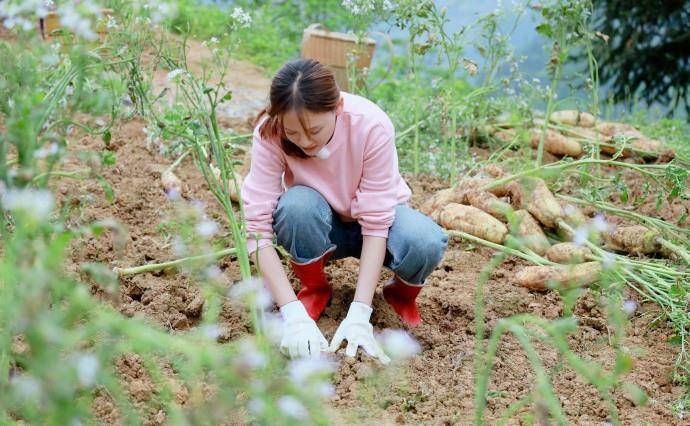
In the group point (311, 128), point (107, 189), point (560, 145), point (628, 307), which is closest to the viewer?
point (107, 189)

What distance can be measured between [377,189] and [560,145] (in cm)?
153

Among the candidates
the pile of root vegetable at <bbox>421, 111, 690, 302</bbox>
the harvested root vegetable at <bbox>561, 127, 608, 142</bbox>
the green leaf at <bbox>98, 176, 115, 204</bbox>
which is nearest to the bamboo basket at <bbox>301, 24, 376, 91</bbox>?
the harvested root vegetable at <bbox>561, 127, 608, 142</bbox>

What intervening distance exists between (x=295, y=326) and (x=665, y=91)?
12.9ft

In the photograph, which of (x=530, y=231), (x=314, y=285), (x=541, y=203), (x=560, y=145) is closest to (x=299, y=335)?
(x=314, y=285)

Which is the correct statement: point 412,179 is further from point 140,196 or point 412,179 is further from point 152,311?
point 152,311

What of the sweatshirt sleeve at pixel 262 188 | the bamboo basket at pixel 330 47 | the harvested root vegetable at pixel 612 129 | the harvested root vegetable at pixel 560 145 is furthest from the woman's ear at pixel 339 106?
the bamboo basket at pixel 330 47

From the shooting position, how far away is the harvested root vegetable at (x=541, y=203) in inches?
97.9

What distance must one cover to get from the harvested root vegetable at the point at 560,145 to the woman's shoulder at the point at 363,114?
4.75 feet

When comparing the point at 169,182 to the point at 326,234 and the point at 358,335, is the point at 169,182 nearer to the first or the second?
the point at 326,234

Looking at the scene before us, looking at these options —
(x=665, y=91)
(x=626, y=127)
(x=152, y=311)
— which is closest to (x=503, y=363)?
(x=152, y=311)

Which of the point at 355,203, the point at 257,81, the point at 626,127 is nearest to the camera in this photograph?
the point at 355,203

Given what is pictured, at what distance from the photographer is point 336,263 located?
2.39 metres

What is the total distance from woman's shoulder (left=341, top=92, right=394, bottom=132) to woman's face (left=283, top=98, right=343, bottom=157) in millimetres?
95

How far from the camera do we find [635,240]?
2.38 meters
